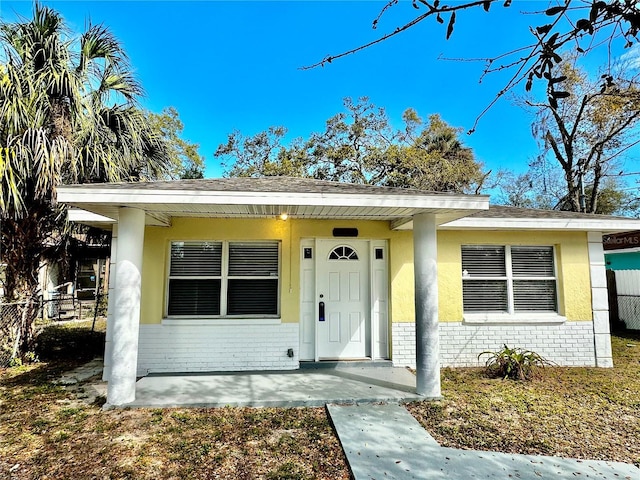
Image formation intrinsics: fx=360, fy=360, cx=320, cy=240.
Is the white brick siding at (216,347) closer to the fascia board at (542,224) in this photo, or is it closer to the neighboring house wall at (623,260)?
the fascia board at (542,224)

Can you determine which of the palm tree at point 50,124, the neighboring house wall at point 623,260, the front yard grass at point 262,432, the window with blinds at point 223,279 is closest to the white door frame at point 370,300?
the window with blinds at point 223,279

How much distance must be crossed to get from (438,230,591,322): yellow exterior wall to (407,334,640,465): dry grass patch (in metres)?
1.21

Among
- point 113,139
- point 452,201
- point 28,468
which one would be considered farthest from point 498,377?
point 113,139

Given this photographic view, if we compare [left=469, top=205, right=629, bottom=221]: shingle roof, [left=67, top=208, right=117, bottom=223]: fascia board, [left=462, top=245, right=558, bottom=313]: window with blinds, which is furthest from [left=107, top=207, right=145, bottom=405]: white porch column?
[left=462, top=245, right=558, bottom=313]: window with blinds

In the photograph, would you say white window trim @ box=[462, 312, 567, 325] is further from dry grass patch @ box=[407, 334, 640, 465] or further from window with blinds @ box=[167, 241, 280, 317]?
window with blinds @ box=[167, 241, 280, 317]

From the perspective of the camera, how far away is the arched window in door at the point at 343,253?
6.76 meters

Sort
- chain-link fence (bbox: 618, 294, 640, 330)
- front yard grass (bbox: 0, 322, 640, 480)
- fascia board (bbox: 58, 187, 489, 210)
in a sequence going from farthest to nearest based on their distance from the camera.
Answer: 1. chain-link fence (bbox: 618, 294, 640, 330)
2. fascia board (bbox: 58, 187, 489, 210)
3. front yard grass (bbox: 0, 322, 640, 480)

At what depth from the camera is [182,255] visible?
650 centimetres

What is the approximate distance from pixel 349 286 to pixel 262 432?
10.4ft

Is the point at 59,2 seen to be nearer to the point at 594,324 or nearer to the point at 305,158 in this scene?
the point at 594,324

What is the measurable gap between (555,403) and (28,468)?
6.18 m

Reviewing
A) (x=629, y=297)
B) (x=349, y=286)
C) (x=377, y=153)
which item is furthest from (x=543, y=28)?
(x=377, y=153)

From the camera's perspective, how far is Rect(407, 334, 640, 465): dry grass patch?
12.5ft

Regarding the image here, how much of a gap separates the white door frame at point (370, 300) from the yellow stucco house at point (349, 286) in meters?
0.02
